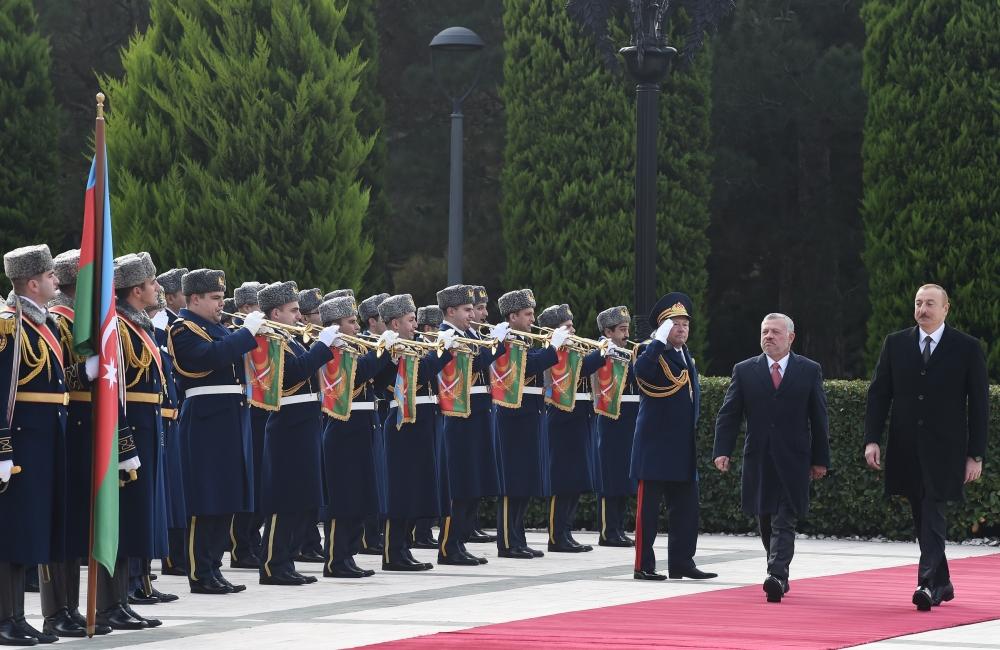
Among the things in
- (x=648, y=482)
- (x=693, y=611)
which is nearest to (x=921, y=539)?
(x=693, y=611)

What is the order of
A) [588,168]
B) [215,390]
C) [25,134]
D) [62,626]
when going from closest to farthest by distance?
[62,626], [215,390], [588,168], [25,134]

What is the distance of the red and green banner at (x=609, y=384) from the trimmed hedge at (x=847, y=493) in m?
1.39

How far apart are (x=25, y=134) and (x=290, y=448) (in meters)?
11.9

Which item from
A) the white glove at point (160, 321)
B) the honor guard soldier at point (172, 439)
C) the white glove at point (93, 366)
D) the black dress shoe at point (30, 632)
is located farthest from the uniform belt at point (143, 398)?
the white glove at point (160, 321)

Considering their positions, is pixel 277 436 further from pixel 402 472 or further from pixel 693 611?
pixel 693 611

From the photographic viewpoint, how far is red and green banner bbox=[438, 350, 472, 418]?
13.9m

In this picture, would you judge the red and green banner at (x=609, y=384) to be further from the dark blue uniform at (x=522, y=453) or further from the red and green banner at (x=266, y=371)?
the red and green banner at (x=266, y=371)

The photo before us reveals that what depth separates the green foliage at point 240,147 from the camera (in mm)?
20359

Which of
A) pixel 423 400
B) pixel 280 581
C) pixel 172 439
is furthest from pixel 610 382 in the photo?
pixel 172 439

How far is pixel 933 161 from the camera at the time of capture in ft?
66.2

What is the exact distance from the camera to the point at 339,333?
41.8 feet

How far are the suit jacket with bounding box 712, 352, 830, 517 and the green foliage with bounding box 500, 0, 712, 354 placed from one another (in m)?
A: 10.9

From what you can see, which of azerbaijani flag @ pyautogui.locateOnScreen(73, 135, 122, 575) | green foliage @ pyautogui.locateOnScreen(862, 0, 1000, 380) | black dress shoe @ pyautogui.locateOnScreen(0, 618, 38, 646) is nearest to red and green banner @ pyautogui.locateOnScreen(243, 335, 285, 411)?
azerbaijani flag @ pyautogui.locateOnScreen(73, 135, 122, 575)

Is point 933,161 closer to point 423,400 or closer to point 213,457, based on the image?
point 423,400
